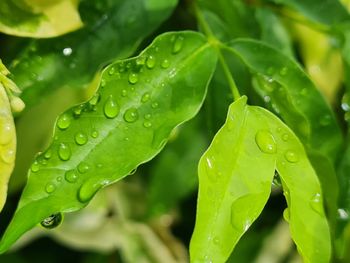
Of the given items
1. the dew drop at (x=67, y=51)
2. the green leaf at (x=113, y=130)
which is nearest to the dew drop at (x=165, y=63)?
the green leaf at (x=113, y=130)

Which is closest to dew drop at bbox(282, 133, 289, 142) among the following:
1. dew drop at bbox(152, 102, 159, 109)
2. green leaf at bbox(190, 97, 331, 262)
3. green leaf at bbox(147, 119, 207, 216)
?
green leaf at bbox(190, 97, 331, 262)

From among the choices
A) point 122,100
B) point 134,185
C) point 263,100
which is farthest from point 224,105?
point 134,185

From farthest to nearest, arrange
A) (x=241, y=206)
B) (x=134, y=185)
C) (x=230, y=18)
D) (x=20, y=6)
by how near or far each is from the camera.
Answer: (x=134, y=185), (x=230, y=18), (x=20, y=6), (x=241, y=206)

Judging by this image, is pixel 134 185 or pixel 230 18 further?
pixel 134 185

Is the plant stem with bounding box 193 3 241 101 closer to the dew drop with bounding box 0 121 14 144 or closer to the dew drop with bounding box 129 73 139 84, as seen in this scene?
the dew drop with bounding box 129 73 139 84

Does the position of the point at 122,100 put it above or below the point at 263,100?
above

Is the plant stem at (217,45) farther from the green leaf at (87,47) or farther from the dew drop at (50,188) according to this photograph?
the dew drop at (50,188)

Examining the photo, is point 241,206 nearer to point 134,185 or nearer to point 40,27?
point 40,27

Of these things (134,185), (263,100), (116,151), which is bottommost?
(134,185)
